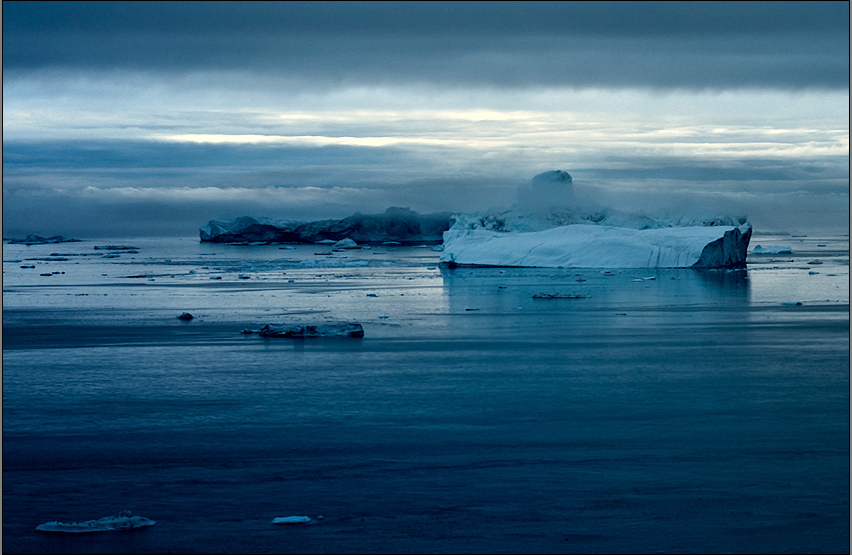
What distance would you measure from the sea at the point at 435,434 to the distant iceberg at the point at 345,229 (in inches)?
1683

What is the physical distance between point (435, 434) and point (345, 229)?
5343 cm

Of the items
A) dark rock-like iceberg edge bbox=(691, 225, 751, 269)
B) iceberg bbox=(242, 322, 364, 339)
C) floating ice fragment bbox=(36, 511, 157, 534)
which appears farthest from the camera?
dark rock-like iceberg edge bbox=(691, 225, 751, 269)

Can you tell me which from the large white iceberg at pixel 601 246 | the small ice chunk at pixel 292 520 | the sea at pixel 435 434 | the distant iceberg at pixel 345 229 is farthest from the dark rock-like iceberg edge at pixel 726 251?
the distant iceberg at pixel 345 229

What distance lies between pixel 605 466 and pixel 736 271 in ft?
79.6

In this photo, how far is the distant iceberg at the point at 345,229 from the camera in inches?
2295

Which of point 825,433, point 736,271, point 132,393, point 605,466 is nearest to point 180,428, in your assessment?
point 132,393

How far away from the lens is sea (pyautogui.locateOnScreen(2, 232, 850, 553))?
5.01m

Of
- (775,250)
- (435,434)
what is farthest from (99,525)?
(775,250)

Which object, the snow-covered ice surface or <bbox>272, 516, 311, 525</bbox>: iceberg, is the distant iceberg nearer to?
the snow-covered ice surface

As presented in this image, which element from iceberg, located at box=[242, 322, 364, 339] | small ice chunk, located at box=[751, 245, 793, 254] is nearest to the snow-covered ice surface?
small ice chunk, located at box=[751, 245, 793, 254]

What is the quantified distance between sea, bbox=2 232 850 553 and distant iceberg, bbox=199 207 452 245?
42757mm

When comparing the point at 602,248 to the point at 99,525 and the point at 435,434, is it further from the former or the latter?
the point at 99,525

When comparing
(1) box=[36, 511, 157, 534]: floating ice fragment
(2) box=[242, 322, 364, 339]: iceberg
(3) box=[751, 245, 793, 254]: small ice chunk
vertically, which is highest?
(3) box=[751, 245, 793, 254]: small ice chunk

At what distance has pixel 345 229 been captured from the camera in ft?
197
